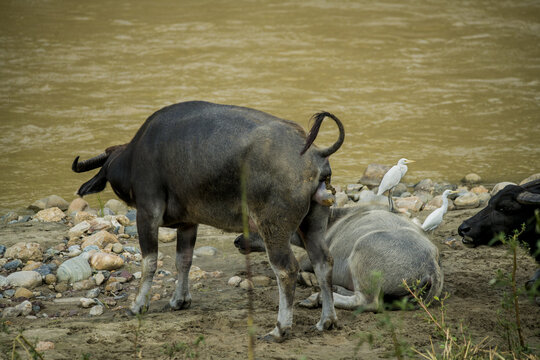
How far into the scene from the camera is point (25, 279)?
6871 millimetres

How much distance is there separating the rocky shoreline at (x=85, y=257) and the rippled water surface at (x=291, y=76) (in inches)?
43.8

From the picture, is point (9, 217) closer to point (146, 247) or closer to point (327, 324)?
point (146, 247)

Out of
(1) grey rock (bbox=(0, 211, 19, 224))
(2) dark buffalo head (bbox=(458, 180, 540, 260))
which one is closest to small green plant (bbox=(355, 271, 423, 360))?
(2) dark buffalo head (bbox=(458, 180, 540, 260))

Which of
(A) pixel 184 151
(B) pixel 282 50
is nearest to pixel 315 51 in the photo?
(B) pixel 282 50

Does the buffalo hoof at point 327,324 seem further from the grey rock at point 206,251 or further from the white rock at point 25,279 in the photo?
the white rock at point 25,279

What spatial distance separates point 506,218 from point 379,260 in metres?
1.29

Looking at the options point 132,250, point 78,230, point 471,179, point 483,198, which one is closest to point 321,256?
point 132,250

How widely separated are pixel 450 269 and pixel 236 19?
13.9m

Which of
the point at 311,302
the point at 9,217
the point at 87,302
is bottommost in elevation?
the point at 9,217

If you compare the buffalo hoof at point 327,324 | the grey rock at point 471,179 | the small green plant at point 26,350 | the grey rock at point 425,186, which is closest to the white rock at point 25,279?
the small green plant at point 26,350

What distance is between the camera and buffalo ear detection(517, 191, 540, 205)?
6266 millimetres

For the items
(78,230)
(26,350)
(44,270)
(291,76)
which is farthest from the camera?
(291,76)

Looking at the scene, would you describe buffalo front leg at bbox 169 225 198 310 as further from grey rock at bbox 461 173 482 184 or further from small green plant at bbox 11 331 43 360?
grey rock at bbox 461 173 482 184

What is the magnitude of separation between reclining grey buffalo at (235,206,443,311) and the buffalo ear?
0.81 metres
